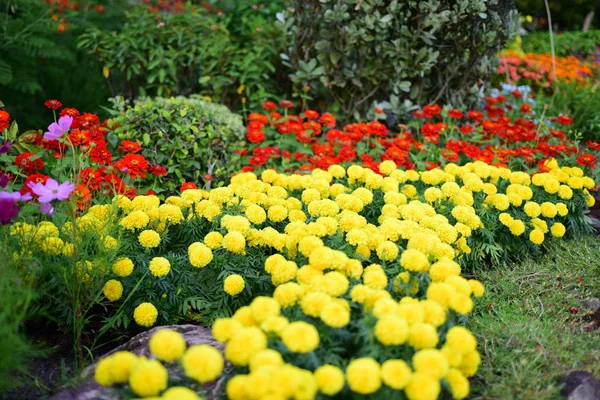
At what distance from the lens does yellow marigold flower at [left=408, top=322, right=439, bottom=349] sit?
1903 mm

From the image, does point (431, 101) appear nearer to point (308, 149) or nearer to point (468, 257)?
point (308, 149)

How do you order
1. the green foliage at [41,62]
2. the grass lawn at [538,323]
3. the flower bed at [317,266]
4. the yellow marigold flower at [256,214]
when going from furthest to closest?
1. the green foliage at [41,62]
2. the yellow marigold flower at [256,214]
3. the grass lawn at [538,323]
4. the flower bed at [317,266]

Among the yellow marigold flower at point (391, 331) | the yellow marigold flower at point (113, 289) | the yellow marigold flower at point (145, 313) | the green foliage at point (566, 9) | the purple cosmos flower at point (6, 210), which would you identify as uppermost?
the green foliage at point (566, 9)

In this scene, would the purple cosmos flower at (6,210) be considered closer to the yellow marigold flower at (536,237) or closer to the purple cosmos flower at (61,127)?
the purple cosmos flower at (61,127)

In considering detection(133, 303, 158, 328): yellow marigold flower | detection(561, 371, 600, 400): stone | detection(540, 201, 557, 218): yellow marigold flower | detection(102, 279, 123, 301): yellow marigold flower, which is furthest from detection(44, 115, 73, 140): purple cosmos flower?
detection(540, 201, 557, 218): yellow marigold flower

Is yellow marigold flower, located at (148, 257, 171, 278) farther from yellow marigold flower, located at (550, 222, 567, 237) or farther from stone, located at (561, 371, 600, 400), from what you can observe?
yellow marigold flower, located at (550, 222, 567, 237)

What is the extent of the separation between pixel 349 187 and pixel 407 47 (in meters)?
1.78

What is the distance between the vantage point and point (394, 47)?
15.6 ft

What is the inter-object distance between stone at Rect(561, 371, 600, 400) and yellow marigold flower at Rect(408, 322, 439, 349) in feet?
2.08

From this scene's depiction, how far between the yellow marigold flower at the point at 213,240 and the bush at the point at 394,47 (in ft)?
8.49

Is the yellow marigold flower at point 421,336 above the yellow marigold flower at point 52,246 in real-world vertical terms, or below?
above

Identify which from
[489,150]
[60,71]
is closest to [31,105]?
[60,71]

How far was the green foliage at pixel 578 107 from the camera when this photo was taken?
524 cm

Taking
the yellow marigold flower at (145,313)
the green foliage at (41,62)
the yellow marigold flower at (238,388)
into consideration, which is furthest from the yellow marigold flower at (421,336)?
the green foliage at (41,62)
